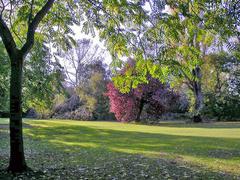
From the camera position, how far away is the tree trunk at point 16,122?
8703 mm

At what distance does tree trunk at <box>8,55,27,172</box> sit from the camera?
870cm

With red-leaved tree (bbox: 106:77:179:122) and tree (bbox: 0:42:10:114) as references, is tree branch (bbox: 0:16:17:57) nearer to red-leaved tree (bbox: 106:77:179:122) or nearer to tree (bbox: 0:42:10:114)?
tree (bbox: 0:42:10:114)

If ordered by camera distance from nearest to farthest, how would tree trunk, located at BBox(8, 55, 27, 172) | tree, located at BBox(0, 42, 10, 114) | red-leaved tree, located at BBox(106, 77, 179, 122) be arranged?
tree trunk, located at BBox(8, 55, 27, 172), tree, located at BBox(0, 42, 10, 114), red-leaved tree, located at BBox(106, 77, 179, 122)

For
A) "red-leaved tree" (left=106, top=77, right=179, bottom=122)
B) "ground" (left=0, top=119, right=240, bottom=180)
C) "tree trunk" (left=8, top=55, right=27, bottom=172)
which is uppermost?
"red-leaved tree" (left=106, top=77, right=179, bottom=122)

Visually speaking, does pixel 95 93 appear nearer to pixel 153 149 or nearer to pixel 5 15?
pixel 153 149

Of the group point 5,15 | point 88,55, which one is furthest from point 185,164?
point 88,55

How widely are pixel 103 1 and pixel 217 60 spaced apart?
1139 inches

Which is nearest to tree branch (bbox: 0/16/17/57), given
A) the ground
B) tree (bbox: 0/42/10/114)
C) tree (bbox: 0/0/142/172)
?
tree (bbox: 0/0/142/172)

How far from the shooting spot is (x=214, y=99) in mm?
37750

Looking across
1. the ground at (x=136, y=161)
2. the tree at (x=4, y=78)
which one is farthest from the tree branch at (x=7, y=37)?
the tree at (x=4, y=78)

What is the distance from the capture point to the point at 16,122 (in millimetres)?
8711

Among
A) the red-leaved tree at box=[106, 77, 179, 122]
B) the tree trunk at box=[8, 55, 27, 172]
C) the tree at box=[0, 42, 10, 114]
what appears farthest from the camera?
the red-leaved tree at box=[106, 77, 179, 122]

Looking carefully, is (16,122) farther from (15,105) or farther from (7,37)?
(7,37)

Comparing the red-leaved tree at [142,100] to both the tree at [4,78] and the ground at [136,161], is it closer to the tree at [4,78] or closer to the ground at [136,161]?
the tree at [4,78]
